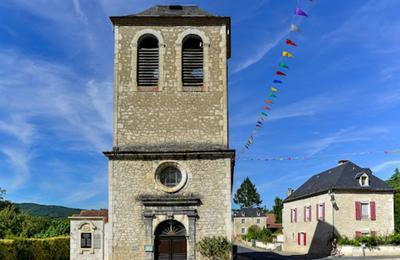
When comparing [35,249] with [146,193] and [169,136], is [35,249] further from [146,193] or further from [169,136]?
[169,136]

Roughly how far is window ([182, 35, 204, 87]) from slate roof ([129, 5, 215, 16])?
95cm

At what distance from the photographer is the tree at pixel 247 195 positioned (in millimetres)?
86312

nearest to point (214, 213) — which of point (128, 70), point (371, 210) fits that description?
point (128, 70)

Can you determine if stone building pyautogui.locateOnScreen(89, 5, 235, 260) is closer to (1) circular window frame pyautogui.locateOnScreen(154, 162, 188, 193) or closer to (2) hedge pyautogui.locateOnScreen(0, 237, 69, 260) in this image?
(1) circular window frame pyautogui.locateOnScreen(154, 162, 188, 193)

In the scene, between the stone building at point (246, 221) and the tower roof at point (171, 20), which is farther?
the stone building at point (246, 221)

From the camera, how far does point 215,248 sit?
1312 centimetres

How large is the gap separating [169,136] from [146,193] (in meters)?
1.89

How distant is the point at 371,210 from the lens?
2808 centimetres

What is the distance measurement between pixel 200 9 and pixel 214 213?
702 cm

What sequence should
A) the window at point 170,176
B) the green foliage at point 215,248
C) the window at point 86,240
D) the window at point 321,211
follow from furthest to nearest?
the window at point 321,211
the window at point 86,240
the window at point 170,176
the green foliage at point 215,248

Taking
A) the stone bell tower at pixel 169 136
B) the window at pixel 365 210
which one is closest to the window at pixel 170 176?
the stone bell tower at pixel 169 136

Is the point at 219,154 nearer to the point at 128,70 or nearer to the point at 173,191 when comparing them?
the point at 173,191

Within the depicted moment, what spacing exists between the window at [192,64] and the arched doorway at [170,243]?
14.6 feet

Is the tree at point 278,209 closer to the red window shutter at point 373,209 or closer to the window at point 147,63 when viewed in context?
the red window shutter at point 373,209
